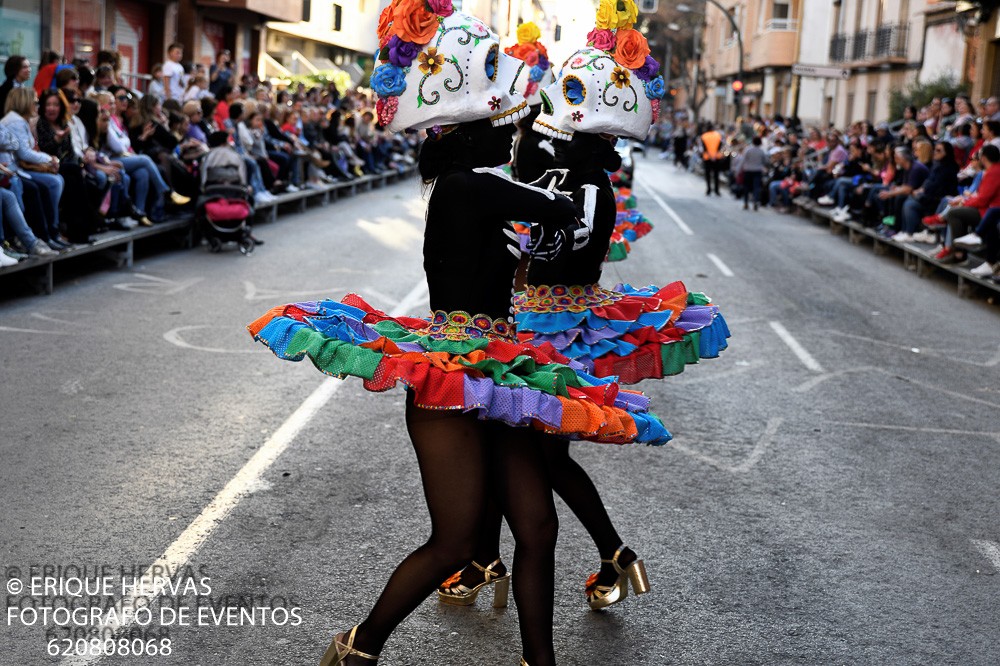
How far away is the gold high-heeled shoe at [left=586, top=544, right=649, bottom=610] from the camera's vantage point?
15.6ft

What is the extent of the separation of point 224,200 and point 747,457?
10501 millimetres

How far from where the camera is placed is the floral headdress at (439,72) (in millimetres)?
3986

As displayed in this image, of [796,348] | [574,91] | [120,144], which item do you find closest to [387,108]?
[574,91]

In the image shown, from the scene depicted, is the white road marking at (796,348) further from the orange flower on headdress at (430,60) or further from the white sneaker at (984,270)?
the orange flower on headdress at (430,60)

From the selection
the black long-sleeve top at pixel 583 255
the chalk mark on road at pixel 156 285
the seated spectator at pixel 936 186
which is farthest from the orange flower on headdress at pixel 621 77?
the seated spectator at pixel 936 186

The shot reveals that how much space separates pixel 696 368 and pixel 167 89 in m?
14.4

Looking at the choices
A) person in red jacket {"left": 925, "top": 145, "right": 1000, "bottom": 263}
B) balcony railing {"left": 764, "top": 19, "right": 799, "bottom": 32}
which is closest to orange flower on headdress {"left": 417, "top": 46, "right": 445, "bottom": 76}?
person in red jacket {"left": 925, "top": 145, "right": 1000, "bottom": 263}

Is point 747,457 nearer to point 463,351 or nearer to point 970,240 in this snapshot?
point 463,351

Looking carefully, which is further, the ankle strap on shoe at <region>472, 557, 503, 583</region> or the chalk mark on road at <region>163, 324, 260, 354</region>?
the chalk mark on road at <region>163, 324, 260, 354</region>

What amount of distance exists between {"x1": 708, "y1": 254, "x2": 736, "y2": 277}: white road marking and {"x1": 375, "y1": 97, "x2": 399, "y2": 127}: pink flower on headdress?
12.4 meters

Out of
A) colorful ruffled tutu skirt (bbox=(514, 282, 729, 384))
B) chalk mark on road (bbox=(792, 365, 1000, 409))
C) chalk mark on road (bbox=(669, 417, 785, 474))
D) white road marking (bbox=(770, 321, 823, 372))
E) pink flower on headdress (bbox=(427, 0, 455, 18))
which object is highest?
pink flower on headdress (bbox=(427, 0, 455, 18))

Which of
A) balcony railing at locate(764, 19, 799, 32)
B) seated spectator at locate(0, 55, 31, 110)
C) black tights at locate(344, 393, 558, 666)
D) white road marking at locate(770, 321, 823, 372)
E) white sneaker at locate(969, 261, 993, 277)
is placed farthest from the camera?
balcony railing at locate(764, 19, 799, 32)

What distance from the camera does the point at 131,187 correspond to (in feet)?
51.6

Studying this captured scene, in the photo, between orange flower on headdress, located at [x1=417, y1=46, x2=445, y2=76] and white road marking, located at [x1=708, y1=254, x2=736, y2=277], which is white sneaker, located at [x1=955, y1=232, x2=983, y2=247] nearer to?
white road marking, located at [x1=708, y1=254, x2=736, y2=277]
